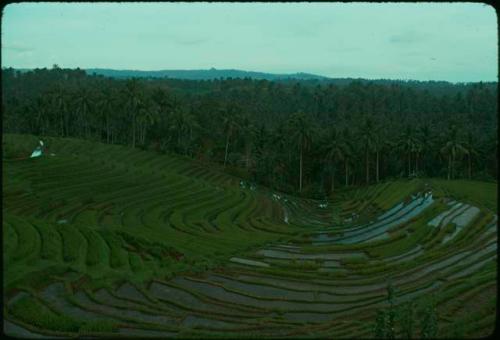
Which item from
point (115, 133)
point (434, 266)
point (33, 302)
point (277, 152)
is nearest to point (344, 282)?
point (434, 266)

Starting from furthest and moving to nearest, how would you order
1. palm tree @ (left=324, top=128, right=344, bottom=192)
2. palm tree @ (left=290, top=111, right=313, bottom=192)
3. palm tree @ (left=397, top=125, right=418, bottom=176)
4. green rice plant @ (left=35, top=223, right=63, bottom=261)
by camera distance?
palm tree @ (left=397, top=125, right=418, bottom=176) → palm tree @ (left=324, top=128, right=344, bottom=192) → palm tree @ (left=290, top=111, right=313, bottom=192) → green rice plant @ (left=35, top=223, right=63, bottom=261)

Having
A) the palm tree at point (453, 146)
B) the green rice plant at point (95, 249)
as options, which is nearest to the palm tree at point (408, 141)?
the palm tree at point (453, 146)

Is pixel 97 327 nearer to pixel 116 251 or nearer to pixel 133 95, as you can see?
pixel 116 251

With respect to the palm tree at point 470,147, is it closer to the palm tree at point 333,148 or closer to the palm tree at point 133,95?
the palm tree at point 333,148

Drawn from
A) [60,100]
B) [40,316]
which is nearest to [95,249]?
[40,316]

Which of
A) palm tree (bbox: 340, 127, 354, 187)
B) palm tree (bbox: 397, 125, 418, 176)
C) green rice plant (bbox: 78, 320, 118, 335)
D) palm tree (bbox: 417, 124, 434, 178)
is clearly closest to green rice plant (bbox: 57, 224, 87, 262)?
green rice plant (bbox: 78, 320, 118, 335)

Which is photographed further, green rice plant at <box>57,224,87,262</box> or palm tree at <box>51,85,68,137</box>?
palm tree at <box>51,85,68,137</box>

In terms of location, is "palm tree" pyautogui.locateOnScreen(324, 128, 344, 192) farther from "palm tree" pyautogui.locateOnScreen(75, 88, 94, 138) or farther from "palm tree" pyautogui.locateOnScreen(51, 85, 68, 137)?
"palm tree" pyautogui.locateOnScreen(51, 85, 68, 137)

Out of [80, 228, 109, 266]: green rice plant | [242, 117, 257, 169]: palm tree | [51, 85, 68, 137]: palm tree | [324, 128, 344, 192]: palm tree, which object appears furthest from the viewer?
[51, 85, 68, 137]: palm tree
